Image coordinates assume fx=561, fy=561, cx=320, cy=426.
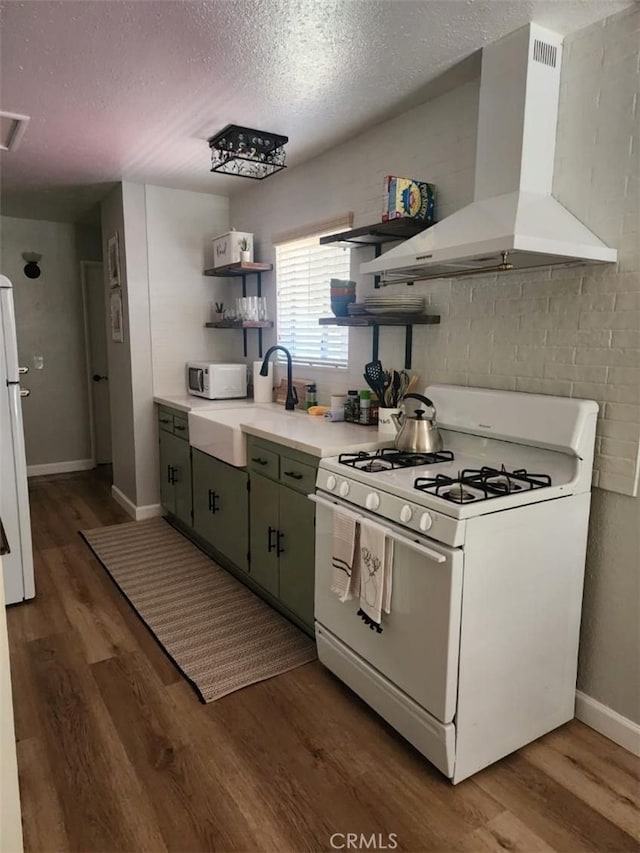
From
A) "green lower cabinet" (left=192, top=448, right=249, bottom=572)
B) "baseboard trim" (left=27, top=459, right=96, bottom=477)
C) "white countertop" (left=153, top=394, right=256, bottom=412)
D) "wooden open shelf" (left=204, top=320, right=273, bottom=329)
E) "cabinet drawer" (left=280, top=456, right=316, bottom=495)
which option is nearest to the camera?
"cabinet drawer" (left=280, top=456, right=316, bottom=495)

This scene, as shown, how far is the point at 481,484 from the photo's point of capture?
1.92 meters

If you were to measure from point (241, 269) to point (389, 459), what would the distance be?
7.44ft

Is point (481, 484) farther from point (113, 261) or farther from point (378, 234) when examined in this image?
point (113, 261)

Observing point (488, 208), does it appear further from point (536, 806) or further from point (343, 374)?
point (536, 806)

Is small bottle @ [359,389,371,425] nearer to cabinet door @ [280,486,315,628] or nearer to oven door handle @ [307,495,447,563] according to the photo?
cabinet door @ [280,486,315,628]

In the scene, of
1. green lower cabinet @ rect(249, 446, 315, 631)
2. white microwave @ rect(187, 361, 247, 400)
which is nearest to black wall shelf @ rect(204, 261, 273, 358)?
white microwave @ rect(187, 361, 247, 400)

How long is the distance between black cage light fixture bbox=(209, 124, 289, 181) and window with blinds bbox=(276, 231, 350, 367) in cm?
57

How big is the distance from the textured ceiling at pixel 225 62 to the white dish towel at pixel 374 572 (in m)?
1.74

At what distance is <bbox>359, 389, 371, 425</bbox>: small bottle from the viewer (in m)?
2.98

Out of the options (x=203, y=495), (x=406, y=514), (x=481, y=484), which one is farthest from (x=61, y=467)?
(x=481, y=484)

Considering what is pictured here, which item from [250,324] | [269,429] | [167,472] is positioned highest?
[250,324]

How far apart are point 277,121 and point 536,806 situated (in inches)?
120

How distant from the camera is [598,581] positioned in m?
2.08

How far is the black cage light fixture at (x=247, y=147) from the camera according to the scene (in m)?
2.91
